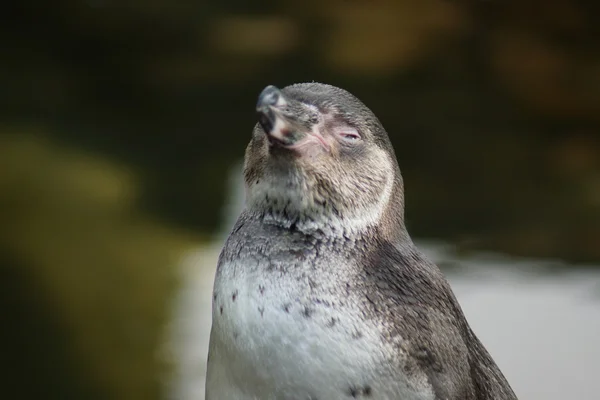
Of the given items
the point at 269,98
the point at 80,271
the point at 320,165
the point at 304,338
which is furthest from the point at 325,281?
the point at 80,271

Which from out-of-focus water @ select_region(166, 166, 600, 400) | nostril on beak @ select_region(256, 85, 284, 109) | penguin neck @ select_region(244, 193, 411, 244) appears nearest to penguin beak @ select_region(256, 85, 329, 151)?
nostril on beak @ select_region(256, 85, 284, 109)

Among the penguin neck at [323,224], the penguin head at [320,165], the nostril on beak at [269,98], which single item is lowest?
the penguin neck at [323,224]

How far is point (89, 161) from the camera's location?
5117 mm

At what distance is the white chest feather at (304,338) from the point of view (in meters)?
1.82

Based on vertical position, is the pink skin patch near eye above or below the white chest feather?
above

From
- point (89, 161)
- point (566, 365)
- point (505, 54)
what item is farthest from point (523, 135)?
point (89, 161)

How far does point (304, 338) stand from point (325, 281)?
11 cm

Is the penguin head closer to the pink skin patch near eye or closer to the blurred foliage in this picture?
the pink skin patch near eye

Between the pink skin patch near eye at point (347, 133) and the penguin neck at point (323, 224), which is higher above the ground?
Answer: the pink skin patch near eye at point (347, 133)

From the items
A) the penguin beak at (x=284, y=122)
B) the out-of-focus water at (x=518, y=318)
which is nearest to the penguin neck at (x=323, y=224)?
the penguin beak at (x=284, y=122)

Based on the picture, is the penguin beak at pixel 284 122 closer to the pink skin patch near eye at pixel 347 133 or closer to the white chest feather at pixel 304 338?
the pink skin patch near eye at pixel 347 133

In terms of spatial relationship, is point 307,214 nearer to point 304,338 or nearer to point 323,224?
point 323,224

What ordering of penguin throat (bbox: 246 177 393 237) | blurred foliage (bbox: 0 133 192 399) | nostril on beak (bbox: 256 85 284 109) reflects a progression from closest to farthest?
nostril on beak (bbox: 256 85 284 109)
penguin throat (bbox: 246 177 393 237)
blurred foliage (bbox: 0 133 192 399)

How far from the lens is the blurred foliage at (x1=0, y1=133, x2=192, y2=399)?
3766mm
